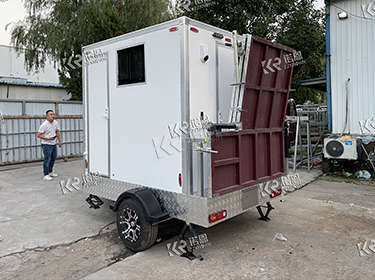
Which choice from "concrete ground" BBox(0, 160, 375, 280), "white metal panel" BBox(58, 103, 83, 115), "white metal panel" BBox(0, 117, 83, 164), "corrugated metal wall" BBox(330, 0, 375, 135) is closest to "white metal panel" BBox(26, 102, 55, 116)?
"white metal panel" BBox(0, 117, 83, 164)

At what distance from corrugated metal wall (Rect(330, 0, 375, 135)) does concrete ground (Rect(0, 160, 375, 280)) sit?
2121 millimetres

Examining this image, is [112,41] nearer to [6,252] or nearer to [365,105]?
[6,252]

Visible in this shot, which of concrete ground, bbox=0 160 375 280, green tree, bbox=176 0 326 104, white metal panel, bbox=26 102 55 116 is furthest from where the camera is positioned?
green tree, bbox=176 0 326 104

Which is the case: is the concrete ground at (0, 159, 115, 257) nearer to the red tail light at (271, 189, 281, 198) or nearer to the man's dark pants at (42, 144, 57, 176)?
the man's dark pants at (42, 144, 57, 176)

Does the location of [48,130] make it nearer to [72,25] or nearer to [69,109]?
[69,109]

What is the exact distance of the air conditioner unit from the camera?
783cm

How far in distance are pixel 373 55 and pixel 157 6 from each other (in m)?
11.9

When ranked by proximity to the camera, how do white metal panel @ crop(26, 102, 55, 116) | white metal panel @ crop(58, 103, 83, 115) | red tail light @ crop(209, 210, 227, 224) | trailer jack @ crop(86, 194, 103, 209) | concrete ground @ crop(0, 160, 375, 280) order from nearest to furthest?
concrete ground @ crop(0, 160, 375, 280) < red tail light @ crop(209, 210, 227, 224) < trailer jack @ crop(86, 194, 103, 209) < white metal panel @ crop(26, 102, 55, 116) < white metal panel @ crop(58, 103, 83, 115)

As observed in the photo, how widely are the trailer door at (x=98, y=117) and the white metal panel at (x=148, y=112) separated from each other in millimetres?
158

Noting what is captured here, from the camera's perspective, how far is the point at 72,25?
1563 centimetres

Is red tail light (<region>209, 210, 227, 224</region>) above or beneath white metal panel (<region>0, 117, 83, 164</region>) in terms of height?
beneath

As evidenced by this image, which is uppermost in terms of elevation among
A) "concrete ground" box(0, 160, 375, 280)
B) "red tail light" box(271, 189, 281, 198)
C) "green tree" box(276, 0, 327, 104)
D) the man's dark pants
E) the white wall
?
"green tree" box(276, 0, 327, 104)

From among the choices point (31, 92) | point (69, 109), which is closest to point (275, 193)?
point (69, 109)

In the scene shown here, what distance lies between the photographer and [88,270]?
11.7 ft
